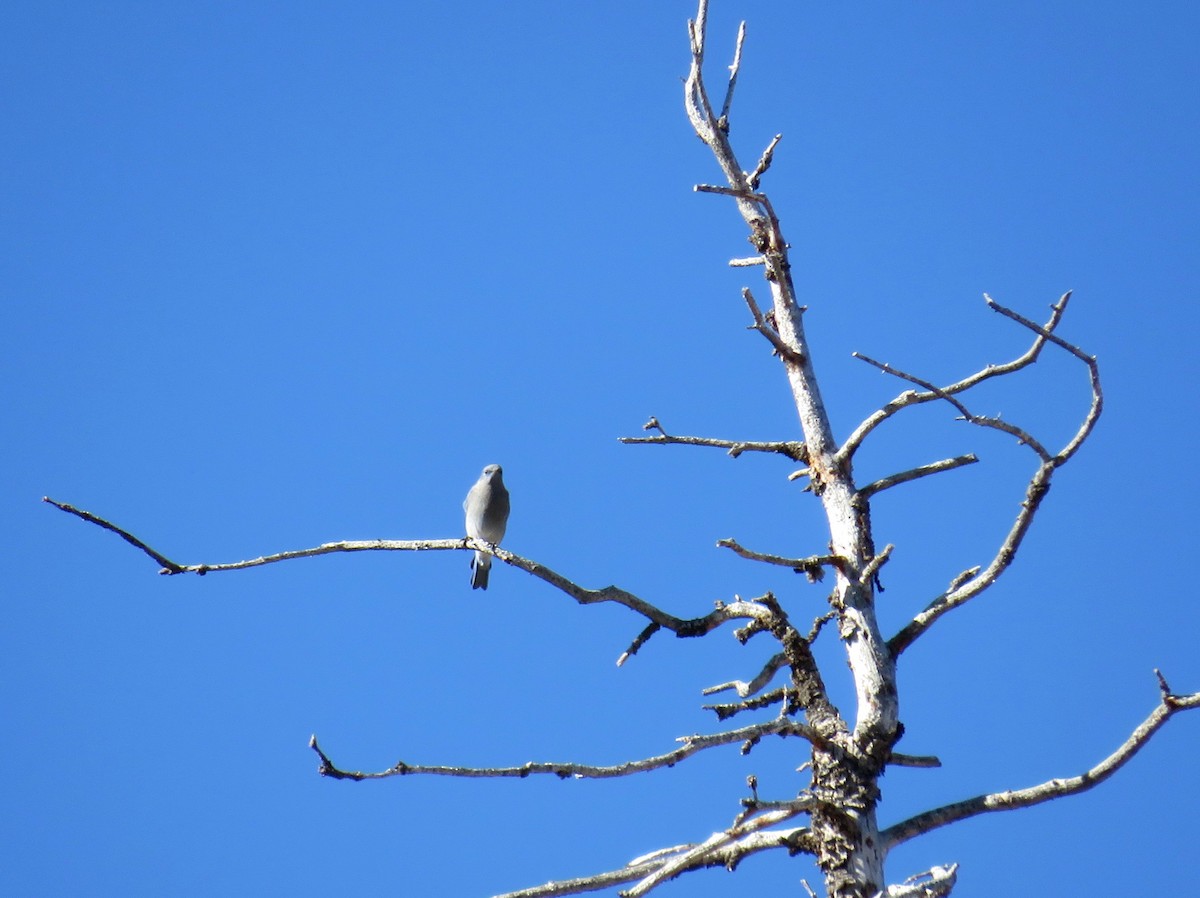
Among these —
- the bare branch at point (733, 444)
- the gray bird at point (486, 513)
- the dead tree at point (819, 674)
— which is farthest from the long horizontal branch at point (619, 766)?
the gray bird at point (486, 513)

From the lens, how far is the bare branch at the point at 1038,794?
13.9 ft

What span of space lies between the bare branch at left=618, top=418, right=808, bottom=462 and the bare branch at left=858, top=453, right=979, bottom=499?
345 mm

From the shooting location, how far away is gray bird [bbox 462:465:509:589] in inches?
452

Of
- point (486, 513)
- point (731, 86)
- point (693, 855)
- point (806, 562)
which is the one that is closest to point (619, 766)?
point (693, 855)

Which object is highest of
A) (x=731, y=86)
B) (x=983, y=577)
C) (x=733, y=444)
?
(x=731, y=86)

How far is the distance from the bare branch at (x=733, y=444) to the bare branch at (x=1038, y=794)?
1669mm

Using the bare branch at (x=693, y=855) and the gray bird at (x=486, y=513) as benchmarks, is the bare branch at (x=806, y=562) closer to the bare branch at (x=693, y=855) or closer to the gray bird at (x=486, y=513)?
the bare branch at (x=693, y=855)

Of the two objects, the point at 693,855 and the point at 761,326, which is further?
the point at 761,326

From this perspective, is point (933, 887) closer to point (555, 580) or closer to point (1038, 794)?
point (1038, 794)

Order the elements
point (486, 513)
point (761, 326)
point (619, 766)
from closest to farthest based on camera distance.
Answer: point (619, 766), point (761, 326), point (486, 513)

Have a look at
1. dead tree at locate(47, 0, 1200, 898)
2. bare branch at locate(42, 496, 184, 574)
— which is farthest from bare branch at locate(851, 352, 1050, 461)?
bare branch at locate(42, 496, 184, 574)

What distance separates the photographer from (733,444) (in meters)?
5.36

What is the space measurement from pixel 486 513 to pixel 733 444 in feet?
20.9

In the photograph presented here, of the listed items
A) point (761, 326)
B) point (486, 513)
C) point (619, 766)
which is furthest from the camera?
point (486, 513)
